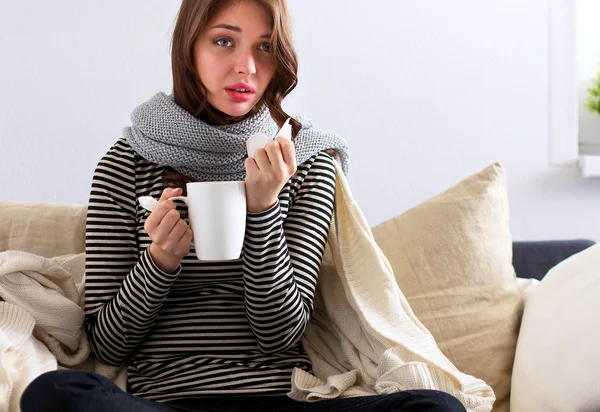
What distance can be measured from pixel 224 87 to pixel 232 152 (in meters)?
0.12

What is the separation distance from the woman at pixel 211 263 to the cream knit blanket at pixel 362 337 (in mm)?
43

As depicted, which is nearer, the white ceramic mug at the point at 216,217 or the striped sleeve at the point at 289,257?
the white ceramic mug at the point at 216,217

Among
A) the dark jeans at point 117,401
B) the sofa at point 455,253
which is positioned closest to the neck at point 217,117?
the sofa at point 455,253

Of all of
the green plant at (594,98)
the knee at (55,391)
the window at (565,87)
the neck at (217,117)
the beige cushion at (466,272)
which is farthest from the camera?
the green plant at (594,98)

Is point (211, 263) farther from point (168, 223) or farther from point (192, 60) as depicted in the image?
point (192, 60)

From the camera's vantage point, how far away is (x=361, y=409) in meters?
1.13

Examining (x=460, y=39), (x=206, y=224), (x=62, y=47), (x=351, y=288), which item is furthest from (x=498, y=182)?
(x=62, y=47)

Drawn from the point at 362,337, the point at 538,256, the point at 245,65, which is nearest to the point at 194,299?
the point at 362,337

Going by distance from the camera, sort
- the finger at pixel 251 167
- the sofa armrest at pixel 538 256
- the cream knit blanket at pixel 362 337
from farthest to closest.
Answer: the sofa armrest at pixel 538 256
the cream knit blanket at pixel 362 337
the finger at pixel 251 167

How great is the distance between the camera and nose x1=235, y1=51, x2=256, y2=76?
4.21 ft

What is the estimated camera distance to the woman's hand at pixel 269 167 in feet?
3.69

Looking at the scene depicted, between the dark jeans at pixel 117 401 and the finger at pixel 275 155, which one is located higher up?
the finger at pixel 275 155

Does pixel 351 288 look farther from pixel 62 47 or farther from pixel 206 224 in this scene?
pixel 62 47

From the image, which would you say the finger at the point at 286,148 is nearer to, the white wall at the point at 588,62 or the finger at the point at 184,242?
the finger at the point at 184,242
